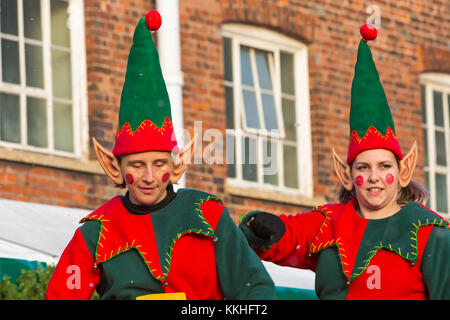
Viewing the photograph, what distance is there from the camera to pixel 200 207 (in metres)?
5.14

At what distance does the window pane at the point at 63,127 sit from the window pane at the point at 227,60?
6.07 feet

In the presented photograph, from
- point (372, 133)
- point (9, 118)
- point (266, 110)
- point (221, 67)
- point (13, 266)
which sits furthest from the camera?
point (266, 110)

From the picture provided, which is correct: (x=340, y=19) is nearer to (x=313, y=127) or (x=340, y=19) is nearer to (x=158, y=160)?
(x=313, y=127)

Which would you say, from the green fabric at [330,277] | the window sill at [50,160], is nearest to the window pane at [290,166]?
the window sill at [50,160]

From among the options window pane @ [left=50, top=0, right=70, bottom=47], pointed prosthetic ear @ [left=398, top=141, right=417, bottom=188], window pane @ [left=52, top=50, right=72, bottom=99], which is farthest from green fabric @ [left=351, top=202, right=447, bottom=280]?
window pane @ [left=50, top=0, right=70, bottom=47]

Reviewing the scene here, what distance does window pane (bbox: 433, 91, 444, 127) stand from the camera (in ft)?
42.8

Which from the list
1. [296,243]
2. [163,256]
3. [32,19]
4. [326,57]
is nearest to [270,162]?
[326,57]

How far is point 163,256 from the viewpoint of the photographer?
500 cm

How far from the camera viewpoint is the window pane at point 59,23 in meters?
9.89

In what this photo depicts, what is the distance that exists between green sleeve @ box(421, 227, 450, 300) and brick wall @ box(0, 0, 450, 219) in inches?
183

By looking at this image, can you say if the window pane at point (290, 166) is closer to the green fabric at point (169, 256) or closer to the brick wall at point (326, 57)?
the brick wall at point (326, 57)

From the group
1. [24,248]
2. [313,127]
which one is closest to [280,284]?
[24,248]

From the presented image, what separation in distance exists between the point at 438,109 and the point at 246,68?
2870mm

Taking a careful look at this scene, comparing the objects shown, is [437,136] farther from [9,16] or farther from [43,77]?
[9,16]
